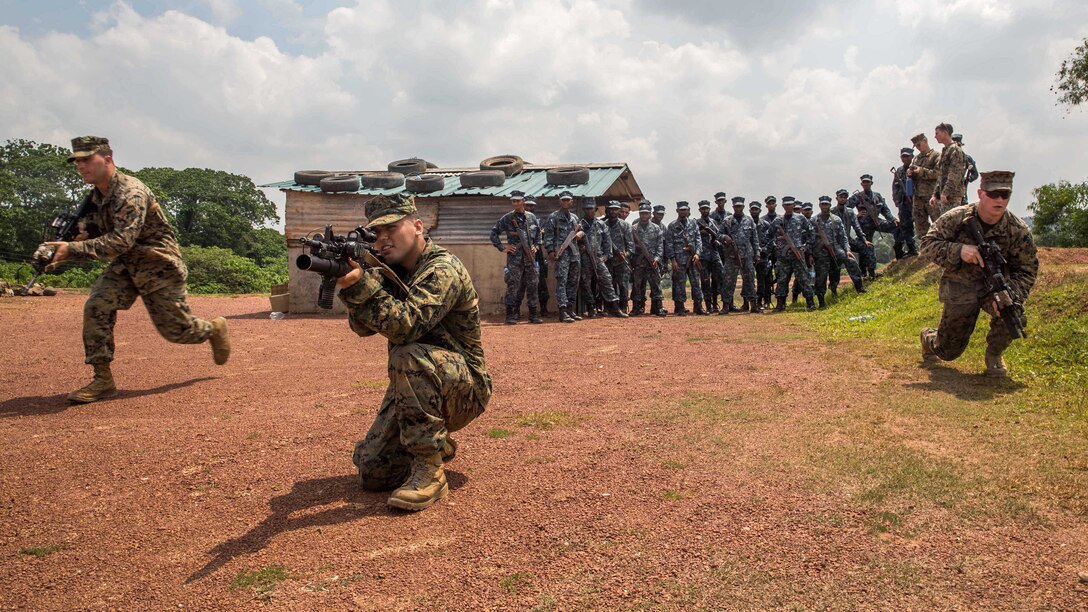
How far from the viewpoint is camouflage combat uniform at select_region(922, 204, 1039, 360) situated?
Answer: 230 inches

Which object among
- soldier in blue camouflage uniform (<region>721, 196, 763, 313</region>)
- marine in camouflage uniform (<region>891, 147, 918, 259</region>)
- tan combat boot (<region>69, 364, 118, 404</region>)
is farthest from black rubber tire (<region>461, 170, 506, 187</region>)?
tan combat boot (<region>69, 364, 118, 404</region>)

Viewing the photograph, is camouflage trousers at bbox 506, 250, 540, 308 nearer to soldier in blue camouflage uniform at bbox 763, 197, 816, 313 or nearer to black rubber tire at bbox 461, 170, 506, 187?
black rubber tire at bbox 461, 170, 506, 187

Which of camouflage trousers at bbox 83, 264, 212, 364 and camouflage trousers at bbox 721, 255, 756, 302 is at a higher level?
camouflage trousers at bbox 721, 255, 756, 302

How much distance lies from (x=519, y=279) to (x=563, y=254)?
95 centimetres

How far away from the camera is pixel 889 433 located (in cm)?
446

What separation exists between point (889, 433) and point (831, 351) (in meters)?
3.44

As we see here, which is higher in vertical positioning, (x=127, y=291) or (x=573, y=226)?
(x=573, y=226)

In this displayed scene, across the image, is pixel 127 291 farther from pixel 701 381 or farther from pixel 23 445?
pixel 701 381

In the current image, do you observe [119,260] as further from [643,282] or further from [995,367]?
[643,282]

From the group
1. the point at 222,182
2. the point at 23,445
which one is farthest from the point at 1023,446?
the point at 222,182

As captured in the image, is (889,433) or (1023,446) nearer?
(1023,446)

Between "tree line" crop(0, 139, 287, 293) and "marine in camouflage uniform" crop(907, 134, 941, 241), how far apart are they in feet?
67.3

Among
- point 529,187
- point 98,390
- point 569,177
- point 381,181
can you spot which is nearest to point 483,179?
point 529,187

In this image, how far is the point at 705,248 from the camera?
14047 millimetres
